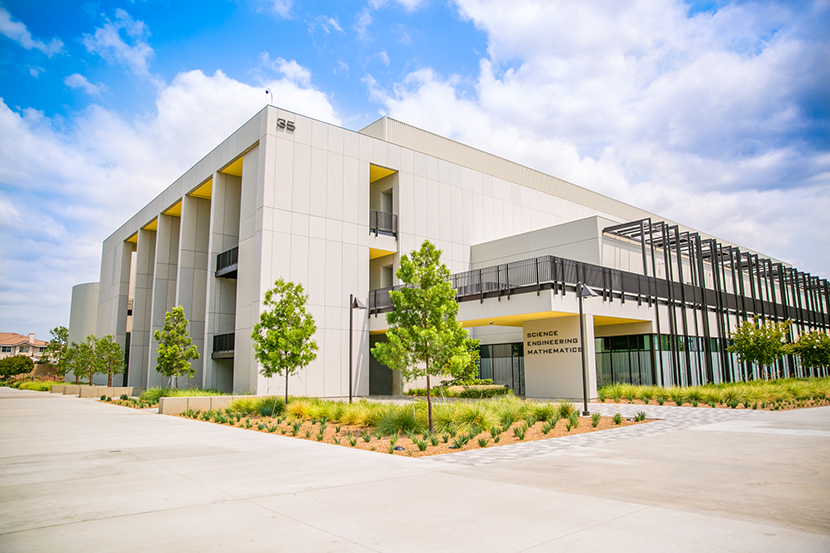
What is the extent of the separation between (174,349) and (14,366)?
211 ft

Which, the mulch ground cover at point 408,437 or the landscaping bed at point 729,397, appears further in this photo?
the landscaping bed at point 729,397

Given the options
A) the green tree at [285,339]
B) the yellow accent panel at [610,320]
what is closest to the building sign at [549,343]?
the yellow accent panel at [610,320]

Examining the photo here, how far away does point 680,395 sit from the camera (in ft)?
67.6

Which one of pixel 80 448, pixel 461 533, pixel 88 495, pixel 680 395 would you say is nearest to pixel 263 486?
pixel 88 495

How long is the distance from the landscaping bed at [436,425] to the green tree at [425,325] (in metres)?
1.01

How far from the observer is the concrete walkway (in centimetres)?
495

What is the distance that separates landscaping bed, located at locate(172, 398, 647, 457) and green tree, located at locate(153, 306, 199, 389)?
10.6m

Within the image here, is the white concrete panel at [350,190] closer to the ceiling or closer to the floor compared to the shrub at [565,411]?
closer to the ceiling

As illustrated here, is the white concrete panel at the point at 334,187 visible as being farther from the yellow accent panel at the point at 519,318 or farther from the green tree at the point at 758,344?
the green tree at the point at 758,344

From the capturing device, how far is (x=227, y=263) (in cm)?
2994

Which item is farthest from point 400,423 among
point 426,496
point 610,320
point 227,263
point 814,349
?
point 814,349

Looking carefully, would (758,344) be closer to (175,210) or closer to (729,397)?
(729,397)

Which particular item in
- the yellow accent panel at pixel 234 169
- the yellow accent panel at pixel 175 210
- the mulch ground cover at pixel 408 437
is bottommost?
the mulch ground cover at pixel 408 437

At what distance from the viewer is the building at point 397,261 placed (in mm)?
25000
